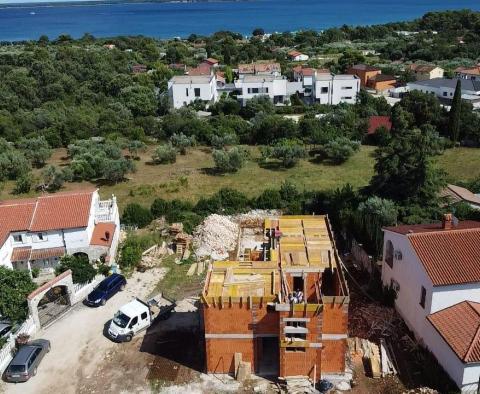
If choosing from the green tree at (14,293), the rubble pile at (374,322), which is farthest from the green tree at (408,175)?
the green tree at (14,293)

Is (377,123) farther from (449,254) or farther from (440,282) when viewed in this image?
(440,282)

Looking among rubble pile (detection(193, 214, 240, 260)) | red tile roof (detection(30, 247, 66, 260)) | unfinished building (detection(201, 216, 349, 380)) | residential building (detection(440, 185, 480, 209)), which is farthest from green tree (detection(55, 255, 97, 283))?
residential building (detection(440, 185, 480, 209))

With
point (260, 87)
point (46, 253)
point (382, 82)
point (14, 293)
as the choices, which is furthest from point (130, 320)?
point (382, 82)

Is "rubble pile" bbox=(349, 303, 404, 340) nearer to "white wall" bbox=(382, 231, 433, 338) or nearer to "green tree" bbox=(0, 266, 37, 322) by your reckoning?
"white wall" bbox=(382, 231, 433, 338)

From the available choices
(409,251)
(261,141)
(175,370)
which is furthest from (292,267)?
(261,141)

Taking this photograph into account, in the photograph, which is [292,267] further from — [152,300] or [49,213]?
[49,213]

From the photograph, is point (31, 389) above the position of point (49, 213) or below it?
below

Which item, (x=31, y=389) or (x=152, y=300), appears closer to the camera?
(x=31, y=389)
